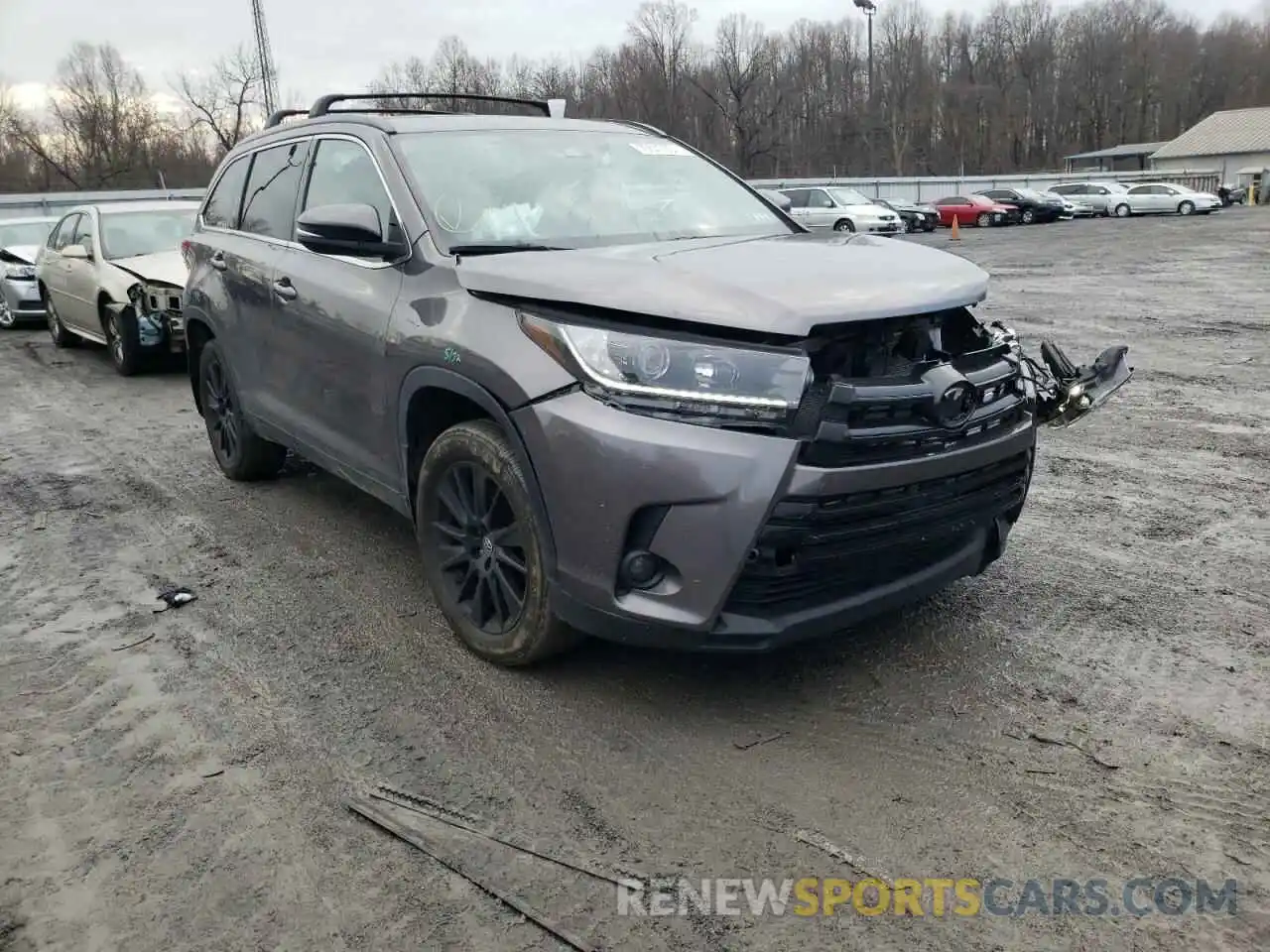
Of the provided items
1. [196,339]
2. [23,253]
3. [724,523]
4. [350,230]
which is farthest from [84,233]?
[724,523]

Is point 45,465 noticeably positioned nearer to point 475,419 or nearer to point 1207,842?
point 475,419

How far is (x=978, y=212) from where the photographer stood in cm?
3788

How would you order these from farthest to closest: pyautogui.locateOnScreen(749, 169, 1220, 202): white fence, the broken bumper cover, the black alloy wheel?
pyautogui.locateOnScreen(749, 169, 1220, 202): white fence
the black alloy wheel
the broken bumper cover

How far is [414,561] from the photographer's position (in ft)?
15.4

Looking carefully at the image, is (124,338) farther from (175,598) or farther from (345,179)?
(345,179)

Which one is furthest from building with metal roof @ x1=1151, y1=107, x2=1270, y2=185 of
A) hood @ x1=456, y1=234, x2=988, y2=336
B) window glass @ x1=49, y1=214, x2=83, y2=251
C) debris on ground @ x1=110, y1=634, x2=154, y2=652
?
debris on ground @ x1=110, y1=634, x2=154, y2=652

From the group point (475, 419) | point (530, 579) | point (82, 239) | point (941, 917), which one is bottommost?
point (941, 917)

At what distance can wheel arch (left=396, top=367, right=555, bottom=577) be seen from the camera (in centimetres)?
314

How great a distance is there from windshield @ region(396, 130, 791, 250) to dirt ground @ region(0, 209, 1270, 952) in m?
1.57

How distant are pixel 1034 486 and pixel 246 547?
409 centimetres

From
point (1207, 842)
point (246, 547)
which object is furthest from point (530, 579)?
point (246, 547)

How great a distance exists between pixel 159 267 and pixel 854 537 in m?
8.73

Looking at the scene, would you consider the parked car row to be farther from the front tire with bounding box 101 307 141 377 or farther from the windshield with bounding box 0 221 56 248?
the front tire with bounding box 101 307 141 377

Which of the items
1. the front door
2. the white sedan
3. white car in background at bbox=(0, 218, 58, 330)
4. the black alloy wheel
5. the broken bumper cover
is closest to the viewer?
the broken bumper cover
